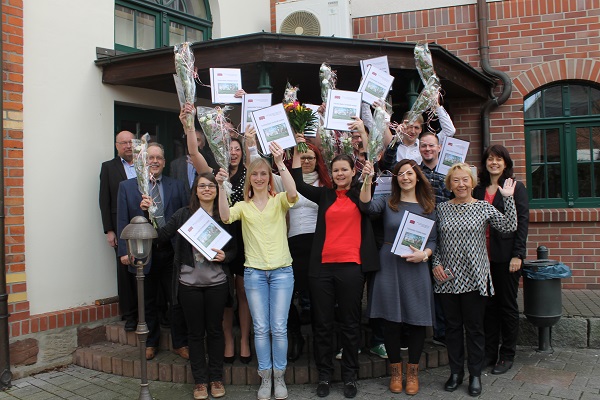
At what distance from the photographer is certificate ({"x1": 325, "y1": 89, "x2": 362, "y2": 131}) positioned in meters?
4.14

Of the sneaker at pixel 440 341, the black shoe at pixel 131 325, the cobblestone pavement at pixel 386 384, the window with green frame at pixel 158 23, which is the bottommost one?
the cobblestone pavement at pixel 386 384

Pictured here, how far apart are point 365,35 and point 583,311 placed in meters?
4.65

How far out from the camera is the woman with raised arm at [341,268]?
406cm

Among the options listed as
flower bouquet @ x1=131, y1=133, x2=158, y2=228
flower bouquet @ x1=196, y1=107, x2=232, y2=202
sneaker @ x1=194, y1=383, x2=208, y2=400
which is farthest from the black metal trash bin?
flower bouquet @ x1=131, y1=133, x2=158, y2=228

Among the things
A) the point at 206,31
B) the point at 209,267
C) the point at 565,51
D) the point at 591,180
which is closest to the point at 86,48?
the point at 206,31

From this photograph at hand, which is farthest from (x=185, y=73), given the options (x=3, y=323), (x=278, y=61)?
(x=3, y=323)

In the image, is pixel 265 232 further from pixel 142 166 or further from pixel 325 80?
pixel 325 80

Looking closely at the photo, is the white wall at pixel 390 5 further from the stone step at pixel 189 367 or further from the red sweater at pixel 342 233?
the stone step at pixel 189 367

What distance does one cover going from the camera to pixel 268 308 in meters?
4.12

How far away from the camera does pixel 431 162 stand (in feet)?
15.4

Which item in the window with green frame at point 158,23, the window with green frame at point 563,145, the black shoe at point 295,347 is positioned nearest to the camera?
the black shoe at point 295,347

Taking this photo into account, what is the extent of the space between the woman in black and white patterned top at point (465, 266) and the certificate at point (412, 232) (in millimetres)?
230

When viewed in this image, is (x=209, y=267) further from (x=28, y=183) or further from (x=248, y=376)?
(x=28, y=183)

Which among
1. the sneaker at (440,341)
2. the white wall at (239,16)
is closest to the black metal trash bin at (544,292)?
the sneaker at (440,341)
